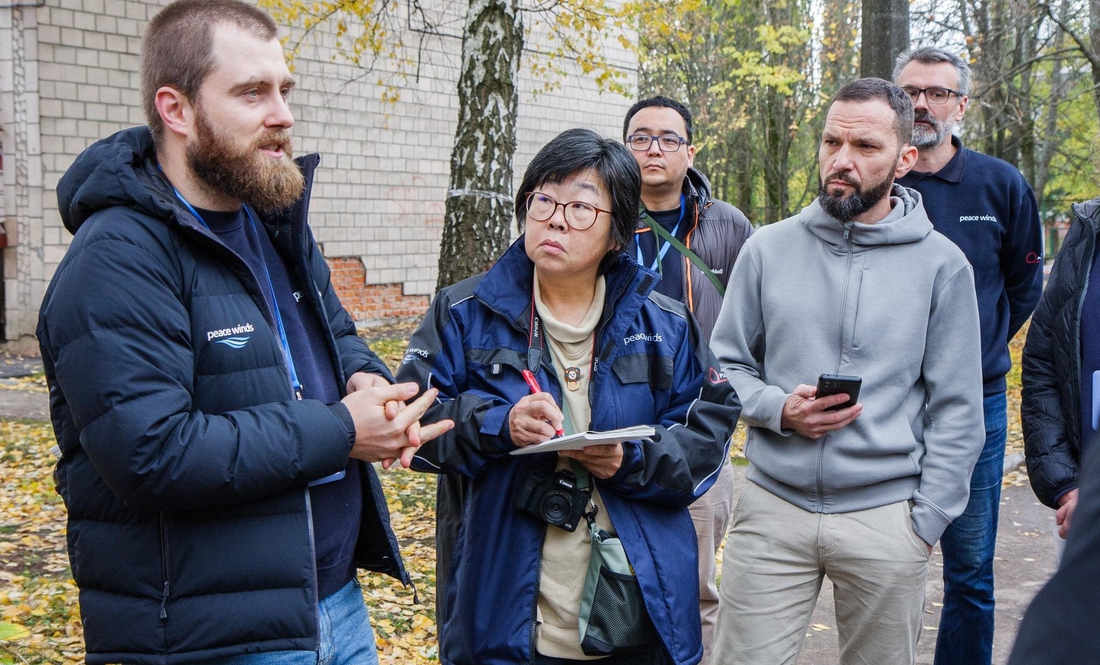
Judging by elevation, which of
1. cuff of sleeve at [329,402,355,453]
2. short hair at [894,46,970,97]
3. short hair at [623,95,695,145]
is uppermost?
short hair at [894,46,970,97]

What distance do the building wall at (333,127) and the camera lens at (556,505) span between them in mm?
9909

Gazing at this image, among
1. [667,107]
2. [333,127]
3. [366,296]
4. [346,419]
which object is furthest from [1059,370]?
[366,296]

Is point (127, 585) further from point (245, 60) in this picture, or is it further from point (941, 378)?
point (941, 378)

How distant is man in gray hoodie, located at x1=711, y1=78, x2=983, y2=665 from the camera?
325 centimetres

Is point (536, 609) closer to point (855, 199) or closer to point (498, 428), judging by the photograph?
point (498, 428)

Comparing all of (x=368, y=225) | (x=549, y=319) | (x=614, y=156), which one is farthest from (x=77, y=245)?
(x=368, y=225)

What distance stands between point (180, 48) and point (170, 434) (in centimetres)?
90

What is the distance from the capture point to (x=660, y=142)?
14.8 ft

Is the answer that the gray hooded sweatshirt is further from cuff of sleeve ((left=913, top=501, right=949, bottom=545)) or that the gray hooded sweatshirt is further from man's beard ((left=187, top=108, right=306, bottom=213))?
man's beard ((left=187, top=108, right=306, bottom=213))

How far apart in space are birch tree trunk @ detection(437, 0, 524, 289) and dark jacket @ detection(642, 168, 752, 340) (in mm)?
2535

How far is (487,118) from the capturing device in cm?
694

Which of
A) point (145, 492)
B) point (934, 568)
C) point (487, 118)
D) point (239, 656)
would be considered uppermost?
point (487, 118)

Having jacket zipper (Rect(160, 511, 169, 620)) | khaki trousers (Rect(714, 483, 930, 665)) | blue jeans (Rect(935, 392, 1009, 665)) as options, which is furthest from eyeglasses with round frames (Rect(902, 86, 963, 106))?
jacket zipper (Rect(160, 511, 169, 620))

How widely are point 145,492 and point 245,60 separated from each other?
102 centimetres
